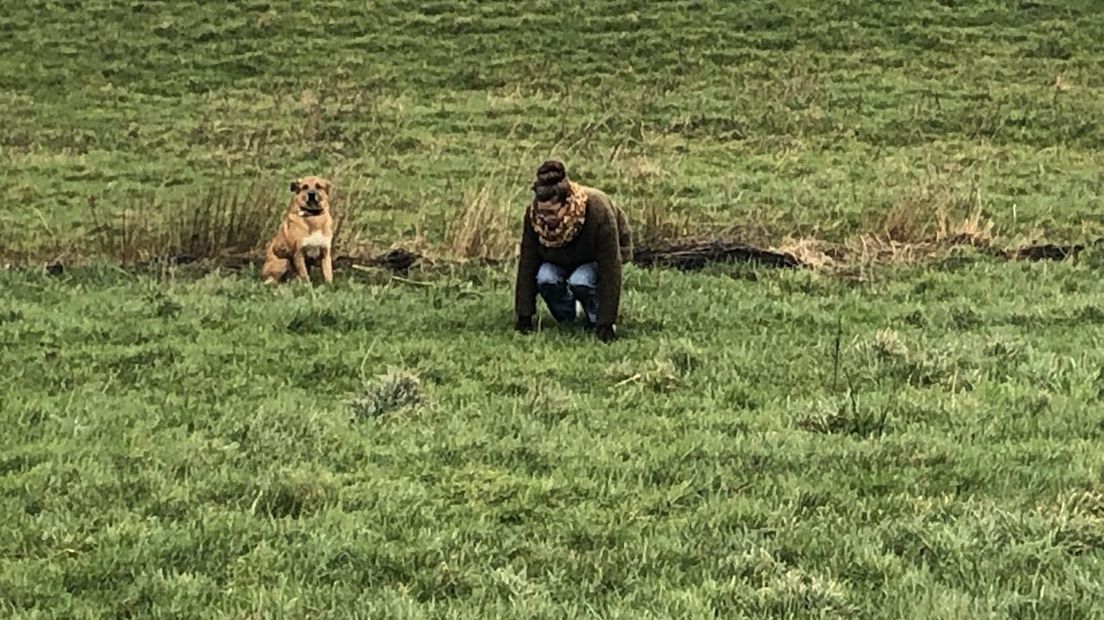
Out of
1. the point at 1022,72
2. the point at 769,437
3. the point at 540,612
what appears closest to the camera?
the point at 540,612

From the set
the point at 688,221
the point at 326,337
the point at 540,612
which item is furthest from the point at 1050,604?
the point at 688,221

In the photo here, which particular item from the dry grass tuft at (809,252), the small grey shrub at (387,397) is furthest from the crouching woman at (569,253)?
the dry grass tuft at (809,252)

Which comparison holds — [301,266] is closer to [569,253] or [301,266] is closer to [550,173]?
[569,253]

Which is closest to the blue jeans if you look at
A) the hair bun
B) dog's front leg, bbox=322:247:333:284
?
the hair bun

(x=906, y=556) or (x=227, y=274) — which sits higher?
(x=906, y=556)

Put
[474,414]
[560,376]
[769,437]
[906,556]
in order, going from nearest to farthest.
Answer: [906,556] → [769,437] → [474,414] → [560,376]

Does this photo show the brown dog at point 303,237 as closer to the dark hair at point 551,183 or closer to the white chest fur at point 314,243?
the white chest fur at point 314,243

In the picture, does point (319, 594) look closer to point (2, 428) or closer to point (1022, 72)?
point (2, 428)

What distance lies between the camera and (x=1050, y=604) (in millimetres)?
4383

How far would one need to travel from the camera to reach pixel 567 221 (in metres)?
9.02

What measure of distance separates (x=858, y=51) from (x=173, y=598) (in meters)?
25.4

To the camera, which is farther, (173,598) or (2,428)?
(2,428)

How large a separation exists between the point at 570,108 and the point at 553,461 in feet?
60.0

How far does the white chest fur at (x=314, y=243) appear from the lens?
36.0ft
